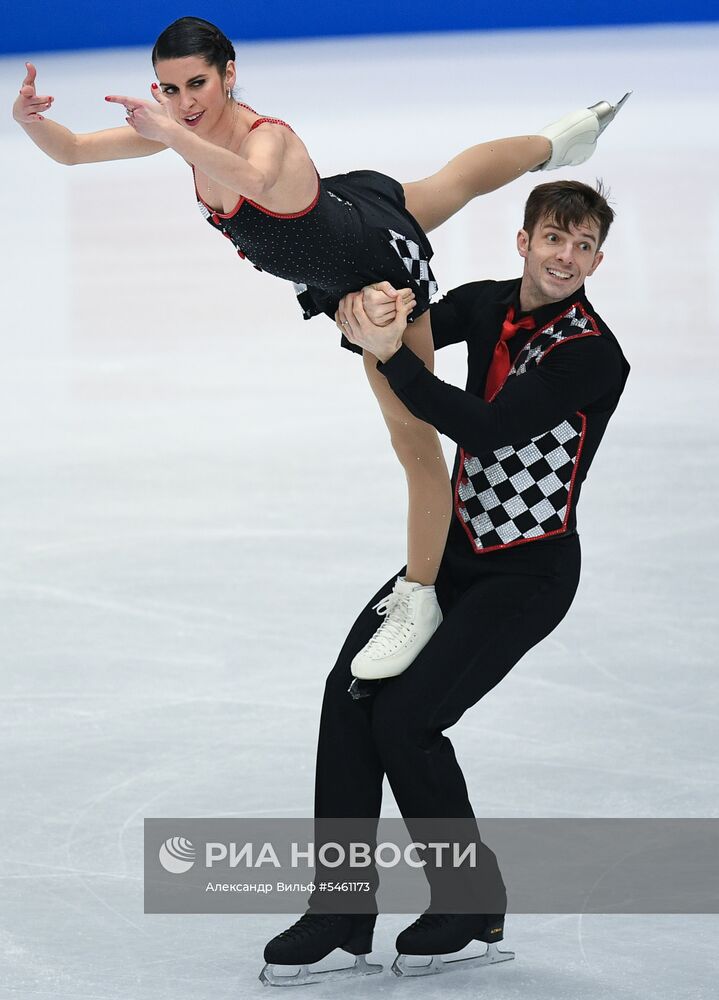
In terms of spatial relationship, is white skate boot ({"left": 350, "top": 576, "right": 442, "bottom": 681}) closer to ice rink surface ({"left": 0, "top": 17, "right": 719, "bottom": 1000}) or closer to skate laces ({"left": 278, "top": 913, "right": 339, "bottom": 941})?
skate laces ({"left": 278, "top": 913, "right": 339, "bottom": 941})

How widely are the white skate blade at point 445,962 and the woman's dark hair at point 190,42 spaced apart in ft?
Result: 5.40

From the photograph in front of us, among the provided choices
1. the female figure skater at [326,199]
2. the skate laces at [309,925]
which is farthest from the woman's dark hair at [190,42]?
the skate laces at [309,925]

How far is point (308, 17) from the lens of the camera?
1513 cm

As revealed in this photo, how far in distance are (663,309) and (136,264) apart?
282 centimetres

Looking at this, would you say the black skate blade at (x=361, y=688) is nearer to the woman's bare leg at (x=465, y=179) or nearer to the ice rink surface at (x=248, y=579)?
the ice rink surface at (x=248, y=579)

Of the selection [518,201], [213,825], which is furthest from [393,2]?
[213,825]

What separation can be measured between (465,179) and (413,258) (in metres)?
0.31

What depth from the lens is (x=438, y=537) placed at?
290 cm

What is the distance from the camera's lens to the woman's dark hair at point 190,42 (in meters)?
2.51

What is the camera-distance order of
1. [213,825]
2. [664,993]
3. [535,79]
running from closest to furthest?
1. [664,993]
2. [213,825]
3. [535,79]

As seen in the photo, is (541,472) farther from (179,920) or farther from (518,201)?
(518,201)

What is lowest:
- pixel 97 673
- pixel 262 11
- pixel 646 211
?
pixel 97 673

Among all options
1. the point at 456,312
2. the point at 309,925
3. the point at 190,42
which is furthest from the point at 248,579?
the point at 190,42

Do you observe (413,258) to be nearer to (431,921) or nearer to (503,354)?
(503,354)
